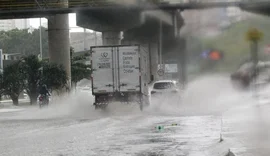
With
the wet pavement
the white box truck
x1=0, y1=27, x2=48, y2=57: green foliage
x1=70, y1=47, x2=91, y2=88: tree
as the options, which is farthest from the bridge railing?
x1=0, y1=27, x2=48, y2=57: green foliage

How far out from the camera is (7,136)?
2052 cm

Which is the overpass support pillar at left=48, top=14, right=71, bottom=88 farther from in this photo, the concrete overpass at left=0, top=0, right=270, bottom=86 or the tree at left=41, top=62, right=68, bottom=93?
the tree at left=41, top=62, right=68, bottom=93

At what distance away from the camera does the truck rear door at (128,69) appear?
31.4 m

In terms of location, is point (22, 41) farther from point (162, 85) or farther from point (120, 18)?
point (162, 85)

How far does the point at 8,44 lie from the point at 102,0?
95044 millimetres

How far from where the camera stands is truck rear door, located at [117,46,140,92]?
3144 cm

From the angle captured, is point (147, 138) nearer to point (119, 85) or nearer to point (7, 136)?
point (7, 136)

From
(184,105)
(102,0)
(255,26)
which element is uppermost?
(102,0)

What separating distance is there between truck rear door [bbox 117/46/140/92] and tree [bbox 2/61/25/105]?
20.8 meters

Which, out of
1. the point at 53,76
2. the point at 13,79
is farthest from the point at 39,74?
the point at 13,79

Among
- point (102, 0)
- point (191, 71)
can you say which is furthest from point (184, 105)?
point (191, 71)

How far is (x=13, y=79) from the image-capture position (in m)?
50.4

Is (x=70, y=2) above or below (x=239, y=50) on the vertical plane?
above

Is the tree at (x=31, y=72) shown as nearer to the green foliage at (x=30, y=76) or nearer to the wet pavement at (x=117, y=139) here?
the green foliage at (x=30, y=76)
